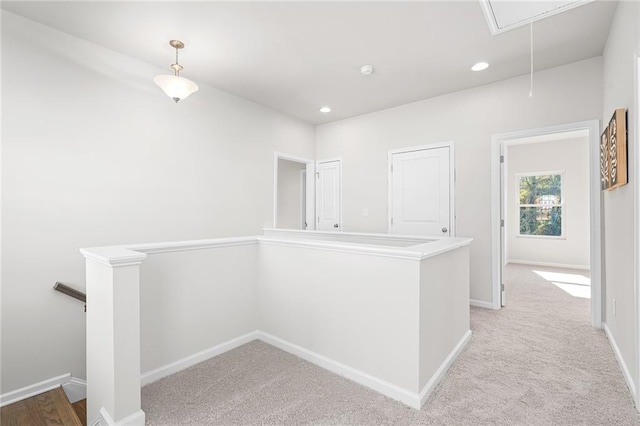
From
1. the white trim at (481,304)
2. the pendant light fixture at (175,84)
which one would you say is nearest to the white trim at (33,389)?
the pendant light fixture at (175,84)

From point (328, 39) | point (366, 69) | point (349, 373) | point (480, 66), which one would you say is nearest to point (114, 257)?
point (349, 373)

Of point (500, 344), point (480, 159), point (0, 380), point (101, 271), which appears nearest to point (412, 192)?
point (480, 159)

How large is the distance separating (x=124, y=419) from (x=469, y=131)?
4.24m

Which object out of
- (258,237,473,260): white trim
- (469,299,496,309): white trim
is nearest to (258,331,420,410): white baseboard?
(258,237,473,260): white trim

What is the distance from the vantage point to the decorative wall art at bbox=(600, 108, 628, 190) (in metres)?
2.00

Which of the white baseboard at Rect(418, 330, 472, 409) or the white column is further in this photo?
the white baseboard at Rect(418, 330, 472, 409)

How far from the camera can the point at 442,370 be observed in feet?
6.84

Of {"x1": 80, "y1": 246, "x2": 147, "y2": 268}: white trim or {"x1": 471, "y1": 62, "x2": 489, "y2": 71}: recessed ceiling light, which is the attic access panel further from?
{"x1": 80, "y1": 246, "x2": 147, "y2": 268}: white trim

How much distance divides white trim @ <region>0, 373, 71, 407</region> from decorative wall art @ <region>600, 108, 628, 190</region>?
4.50 metres

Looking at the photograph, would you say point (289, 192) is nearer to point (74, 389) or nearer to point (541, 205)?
point (74, 389)

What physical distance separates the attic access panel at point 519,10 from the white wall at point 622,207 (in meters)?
0.37

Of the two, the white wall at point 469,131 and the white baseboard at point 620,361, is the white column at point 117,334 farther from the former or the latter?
the white wall at point 469,131

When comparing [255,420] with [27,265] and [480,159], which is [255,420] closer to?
[27,265]

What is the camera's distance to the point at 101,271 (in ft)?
5.51
